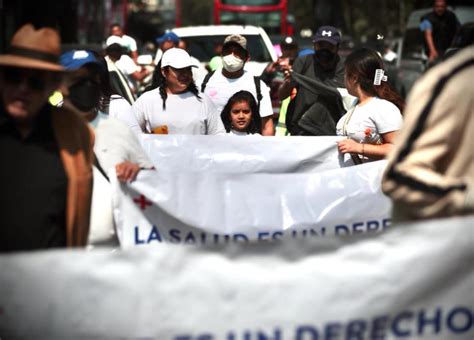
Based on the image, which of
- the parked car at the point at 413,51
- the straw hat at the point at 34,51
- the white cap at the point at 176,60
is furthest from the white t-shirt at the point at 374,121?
the parked car at the point at 413,51

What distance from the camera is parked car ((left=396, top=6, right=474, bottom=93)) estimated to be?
21125mm

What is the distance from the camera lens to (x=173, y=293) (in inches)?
151

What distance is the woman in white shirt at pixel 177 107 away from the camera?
833cm

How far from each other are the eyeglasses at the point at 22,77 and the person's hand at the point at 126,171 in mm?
1385

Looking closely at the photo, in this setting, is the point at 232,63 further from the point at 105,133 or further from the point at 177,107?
the point at 105,133

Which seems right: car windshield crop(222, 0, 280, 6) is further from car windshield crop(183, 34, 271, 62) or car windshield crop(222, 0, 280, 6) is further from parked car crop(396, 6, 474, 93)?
car windshield crop(183, 34, 271, 62)

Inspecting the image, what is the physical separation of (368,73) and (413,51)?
14935mm

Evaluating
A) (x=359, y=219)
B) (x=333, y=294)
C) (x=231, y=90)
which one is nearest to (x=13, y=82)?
(x=333, y=294)

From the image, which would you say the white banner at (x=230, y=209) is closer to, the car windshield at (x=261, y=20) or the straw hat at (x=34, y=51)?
the straw hat at (x=34, y=51)

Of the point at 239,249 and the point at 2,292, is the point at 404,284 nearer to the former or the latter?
the point at 239,249

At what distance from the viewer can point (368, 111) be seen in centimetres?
743

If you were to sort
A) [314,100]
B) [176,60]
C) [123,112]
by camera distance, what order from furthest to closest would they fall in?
1. [314,100]
2. [176,60]
3. [123,112]

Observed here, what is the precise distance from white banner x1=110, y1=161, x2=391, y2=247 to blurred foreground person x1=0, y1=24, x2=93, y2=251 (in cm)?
132

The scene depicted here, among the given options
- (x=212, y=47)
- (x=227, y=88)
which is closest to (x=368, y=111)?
(x=227, y=88)
